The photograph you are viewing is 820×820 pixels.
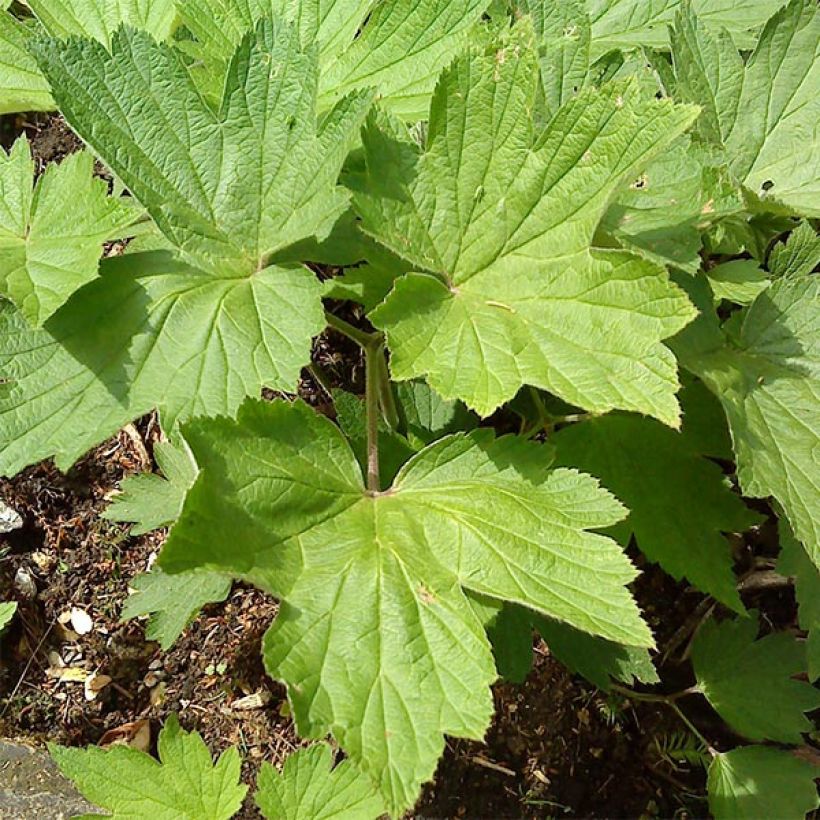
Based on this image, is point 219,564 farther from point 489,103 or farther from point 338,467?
point 489,103

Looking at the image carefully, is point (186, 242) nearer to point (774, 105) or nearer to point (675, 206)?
point (675, 206)

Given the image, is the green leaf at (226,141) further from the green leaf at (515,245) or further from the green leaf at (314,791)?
the green leaf at (314,791)

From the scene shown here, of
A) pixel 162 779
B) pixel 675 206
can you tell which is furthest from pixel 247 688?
pixel 675 206

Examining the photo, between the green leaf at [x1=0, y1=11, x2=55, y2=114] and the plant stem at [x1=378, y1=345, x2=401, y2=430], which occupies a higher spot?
the green leaf at [x1=0, y1=11, x2=55, y2=114]

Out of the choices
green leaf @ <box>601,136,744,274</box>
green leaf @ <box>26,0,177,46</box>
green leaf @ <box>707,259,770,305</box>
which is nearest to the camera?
green leaf @ <box>601,136,744,274</box>

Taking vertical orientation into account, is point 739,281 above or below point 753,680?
above

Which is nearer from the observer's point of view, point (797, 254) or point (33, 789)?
point (797, 254)

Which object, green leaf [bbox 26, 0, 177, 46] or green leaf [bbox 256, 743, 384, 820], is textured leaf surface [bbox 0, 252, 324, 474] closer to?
green leaf [bbox 26, 0, 177, 46]

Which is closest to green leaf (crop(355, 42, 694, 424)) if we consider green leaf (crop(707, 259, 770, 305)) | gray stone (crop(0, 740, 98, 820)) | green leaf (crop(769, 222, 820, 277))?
green leaf (crop(707, 259, 770, 305))
